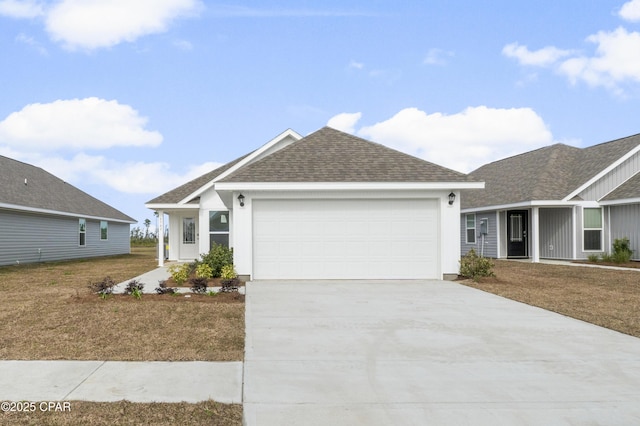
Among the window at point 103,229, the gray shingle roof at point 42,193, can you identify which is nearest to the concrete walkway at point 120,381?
the gray shingle roof at point 42,193

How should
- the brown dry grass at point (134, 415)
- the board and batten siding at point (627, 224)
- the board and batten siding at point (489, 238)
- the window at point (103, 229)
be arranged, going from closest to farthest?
the brown dry grass at point (134, 415), the board and batten siding at point (627, 224), the board and batten siding at point (489, 238), the window at point (103, 229)

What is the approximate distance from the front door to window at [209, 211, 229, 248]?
13.1ft

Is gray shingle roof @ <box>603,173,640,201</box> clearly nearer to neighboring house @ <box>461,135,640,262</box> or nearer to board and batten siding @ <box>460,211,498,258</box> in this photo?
neighboring house @ <box>461,135,640,262</box>

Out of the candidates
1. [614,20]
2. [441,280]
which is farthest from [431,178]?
[614,20]

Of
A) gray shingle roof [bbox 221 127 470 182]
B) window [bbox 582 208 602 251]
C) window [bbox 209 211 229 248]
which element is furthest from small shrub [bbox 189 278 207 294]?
window [bbox 582 208 602 251]

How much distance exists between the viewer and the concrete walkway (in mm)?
4477

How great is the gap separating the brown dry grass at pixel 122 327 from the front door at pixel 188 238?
12948mm

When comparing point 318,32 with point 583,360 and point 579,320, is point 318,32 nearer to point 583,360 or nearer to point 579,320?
point 579,320

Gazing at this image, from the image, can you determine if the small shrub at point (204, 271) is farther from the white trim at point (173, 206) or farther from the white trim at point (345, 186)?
the white trim at point (173, 206)

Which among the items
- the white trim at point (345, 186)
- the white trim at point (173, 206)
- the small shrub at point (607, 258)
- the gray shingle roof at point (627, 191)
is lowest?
the small shrub at point (607, 258)

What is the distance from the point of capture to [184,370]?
529 cm

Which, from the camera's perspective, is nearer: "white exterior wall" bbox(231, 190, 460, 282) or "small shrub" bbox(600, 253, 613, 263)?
"white exterior wall" bbox(231, 190, 460, 282)

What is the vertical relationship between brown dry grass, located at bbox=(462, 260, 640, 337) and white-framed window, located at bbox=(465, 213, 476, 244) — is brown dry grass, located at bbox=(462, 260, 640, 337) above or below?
below

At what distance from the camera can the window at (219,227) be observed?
795 inches
